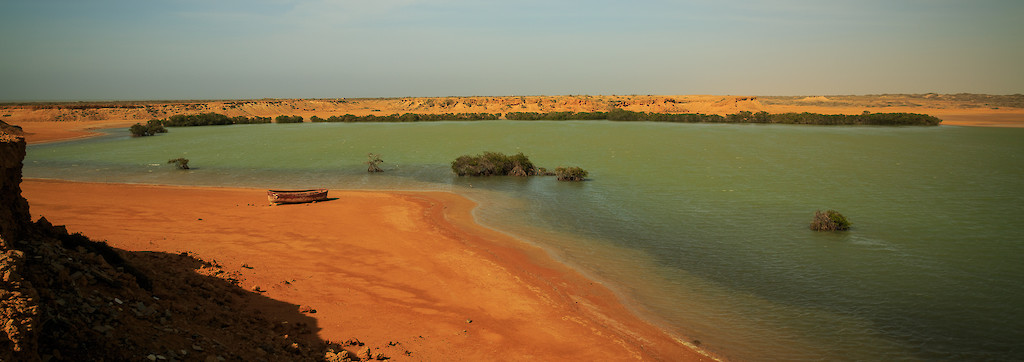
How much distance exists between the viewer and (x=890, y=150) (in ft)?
110

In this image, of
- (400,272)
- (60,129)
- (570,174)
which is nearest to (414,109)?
(60,129)

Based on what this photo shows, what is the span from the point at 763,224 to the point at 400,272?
383 inches

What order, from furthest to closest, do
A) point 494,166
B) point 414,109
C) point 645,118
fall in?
point 414,109, point 645,118, point 494,166

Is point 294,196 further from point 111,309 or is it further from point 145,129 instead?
point 145,129

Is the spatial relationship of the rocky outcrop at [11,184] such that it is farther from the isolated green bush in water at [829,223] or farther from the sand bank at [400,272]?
the isolated green bush in water at [829,223]

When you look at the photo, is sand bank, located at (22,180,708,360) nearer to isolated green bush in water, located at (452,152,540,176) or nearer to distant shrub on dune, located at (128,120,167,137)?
isolated green bush in water, located at (452,152,540,176)

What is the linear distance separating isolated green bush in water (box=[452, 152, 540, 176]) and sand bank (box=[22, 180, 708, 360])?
24.3ft

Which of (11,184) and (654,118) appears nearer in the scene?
(11,184)

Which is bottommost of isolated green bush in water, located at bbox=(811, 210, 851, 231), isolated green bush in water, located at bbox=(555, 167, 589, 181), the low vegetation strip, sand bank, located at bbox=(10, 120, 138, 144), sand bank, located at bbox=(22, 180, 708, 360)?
sand bank, located at bbox=(22, 180, 708, 360)

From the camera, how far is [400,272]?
9891 mm

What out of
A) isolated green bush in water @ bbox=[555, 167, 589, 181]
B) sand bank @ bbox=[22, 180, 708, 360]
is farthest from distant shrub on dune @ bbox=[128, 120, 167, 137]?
isolated green bush in water @ bbox=[555, 167, 589, 181]

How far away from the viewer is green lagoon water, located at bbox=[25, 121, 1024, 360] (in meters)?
8.23

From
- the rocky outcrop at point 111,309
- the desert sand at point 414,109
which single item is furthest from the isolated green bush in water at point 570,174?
the desert sand at point 414,109

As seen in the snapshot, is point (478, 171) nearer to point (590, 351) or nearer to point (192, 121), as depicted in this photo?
point (590, 351)
